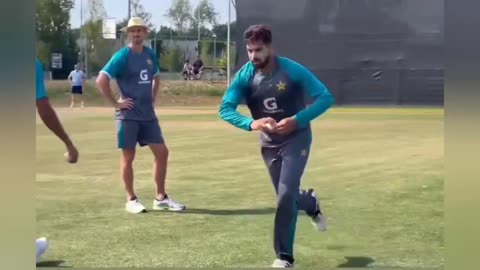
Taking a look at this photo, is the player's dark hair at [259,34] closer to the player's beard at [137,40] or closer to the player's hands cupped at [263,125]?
the player's hands cupped at [263,125]

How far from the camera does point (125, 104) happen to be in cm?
613

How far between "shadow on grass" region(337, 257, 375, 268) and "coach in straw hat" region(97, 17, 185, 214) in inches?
64.1

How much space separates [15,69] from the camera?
16.6ft

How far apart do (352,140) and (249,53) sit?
2.51 m

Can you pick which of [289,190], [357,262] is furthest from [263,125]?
[357,262]

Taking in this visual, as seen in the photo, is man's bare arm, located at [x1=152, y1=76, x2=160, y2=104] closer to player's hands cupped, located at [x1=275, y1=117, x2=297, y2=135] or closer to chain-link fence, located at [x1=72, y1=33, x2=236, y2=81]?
chain-link fence, located at [x1=72, y1=33, x2=236, y2=81]

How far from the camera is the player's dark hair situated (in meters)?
5.05

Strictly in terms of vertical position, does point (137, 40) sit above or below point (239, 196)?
above

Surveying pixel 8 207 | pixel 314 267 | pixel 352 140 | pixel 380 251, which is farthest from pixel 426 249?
pixel 8 207

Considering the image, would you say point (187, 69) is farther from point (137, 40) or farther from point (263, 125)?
point (263, 125)

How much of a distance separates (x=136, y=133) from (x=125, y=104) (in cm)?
29

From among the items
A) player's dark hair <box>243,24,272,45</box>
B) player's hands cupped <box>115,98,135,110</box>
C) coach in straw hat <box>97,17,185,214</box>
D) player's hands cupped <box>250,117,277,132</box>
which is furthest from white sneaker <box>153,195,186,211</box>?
player's dark hair <box>243,24,272,45</box>

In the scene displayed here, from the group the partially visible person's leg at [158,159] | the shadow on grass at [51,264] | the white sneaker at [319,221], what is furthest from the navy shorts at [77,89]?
the white sneaker at [319,221]

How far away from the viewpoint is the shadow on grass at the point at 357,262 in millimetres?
5297
